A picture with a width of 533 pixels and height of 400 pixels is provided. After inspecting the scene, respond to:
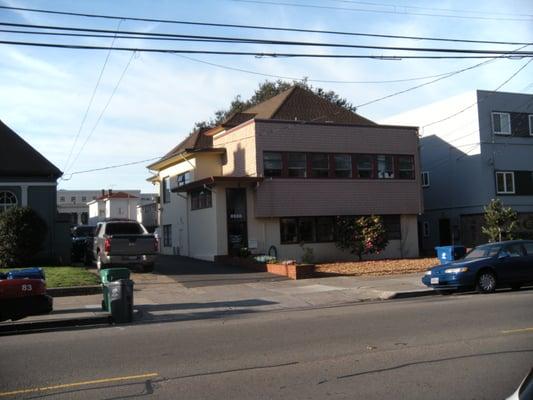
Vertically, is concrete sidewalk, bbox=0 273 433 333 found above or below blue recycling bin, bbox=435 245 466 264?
below

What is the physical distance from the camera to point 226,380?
691 centimetres

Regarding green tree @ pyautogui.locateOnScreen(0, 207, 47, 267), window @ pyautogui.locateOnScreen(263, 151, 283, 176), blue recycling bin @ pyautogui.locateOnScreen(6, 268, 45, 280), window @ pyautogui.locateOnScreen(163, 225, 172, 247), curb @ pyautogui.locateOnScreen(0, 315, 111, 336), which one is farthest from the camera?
window @ pyautogui.locateOnScreen(163, 225, 172, 247)

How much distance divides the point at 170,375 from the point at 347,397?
2317 millimetres

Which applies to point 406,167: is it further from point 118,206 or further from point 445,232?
point 118,206

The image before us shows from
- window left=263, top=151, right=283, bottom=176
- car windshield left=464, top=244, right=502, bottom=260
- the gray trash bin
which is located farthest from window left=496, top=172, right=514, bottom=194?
the gray trash bin

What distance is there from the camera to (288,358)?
8023 millimetres

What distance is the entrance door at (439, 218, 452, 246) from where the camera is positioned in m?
37.0

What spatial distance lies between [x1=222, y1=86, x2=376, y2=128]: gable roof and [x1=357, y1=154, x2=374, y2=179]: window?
8.31ft

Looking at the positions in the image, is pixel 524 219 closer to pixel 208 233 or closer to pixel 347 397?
pixel 208 233

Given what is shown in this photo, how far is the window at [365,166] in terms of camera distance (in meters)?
29.6

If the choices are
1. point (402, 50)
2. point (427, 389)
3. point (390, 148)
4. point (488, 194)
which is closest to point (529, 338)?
point (427, 389)

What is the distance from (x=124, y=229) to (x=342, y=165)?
11.4 metres

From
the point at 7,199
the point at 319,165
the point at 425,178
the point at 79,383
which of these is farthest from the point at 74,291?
the point at 425,178

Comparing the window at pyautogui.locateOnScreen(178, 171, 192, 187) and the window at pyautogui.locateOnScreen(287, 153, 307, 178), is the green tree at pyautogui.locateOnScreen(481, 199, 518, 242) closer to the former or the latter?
the window at pyautogui.locateOnScreen(287, 153, 307, 178)
